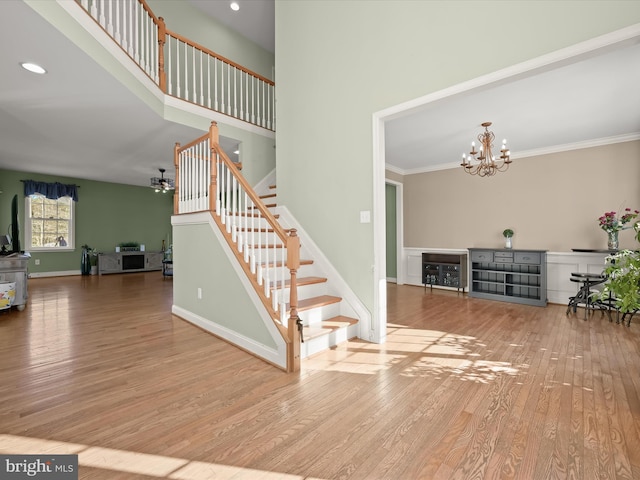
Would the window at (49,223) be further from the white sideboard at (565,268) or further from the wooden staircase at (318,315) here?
the white sideboard at (565,268)

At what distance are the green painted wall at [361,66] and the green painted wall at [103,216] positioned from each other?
7.63 metres

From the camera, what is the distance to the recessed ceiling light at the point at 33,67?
2971mm

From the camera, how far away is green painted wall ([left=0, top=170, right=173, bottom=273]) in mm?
7863

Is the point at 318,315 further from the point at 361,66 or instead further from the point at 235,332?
the point at 361,66

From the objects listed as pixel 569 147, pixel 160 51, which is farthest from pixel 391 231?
pixel 160 51

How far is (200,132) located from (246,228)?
2.41 meters

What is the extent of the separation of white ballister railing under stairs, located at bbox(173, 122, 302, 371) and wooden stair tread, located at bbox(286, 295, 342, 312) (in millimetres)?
151

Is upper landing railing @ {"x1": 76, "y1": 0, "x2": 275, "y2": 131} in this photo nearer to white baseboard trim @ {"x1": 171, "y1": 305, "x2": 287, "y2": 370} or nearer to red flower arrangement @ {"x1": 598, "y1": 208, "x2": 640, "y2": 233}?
white baseboard trim @ {"x1": 171, "y1": 305, "x2": 287, "y2": 370}

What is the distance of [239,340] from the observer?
10.1 feet

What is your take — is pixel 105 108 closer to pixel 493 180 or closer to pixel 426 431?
pixel 426 431

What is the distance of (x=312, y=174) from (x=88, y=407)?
309 centimetres

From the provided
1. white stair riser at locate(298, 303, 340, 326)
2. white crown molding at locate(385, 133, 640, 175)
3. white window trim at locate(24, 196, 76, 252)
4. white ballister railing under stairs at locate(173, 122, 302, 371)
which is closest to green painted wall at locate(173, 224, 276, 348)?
white ballister railing under stairs at locate(173, 122, 302, 371)

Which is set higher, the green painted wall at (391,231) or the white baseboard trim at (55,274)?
the green painted wall at (391,231)

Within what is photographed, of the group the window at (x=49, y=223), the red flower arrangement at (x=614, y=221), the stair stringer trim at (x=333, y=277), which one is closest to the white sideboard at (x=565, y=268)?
the red flower arrangement at (x=614, y=221)
